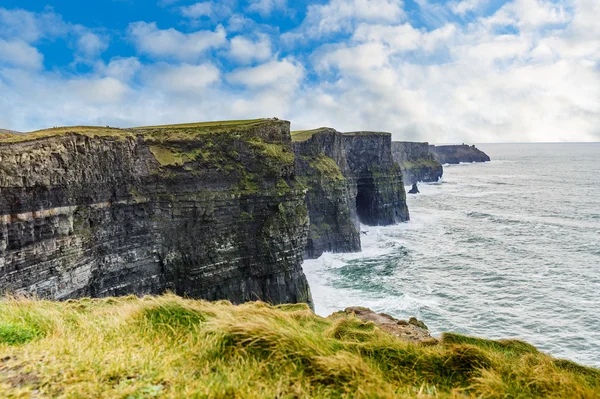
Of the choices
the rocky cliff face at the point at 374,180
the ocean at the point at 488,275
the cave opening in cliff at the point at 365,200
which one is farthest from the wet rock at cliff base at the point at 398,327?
the cave opening in cliff at the point at 365,200

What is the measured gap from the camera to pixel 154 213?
1056 inches

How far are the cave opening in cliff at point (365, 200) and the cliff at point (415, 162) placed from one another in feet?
169

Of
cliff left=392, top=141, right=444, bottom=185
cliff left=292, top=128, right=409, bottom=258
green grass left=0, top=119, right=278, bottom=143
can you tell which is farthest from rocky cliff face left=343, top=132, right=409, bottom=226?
cliff left=392, top=141, right=444, bottom=185

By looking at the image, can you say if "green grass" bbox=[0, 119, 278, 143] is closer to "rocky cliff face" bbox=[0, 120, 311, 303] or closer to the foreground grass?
"rocky cliff face" bbox=[0, 120, 311, 303]

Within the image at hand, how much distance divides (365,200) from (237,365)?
67205 millimetres

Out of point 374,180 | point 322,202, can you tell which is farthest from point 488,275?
point 374,180

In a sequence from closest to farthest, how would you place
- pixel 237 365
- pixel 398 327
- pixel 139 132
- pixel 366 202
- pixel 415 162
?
pixel 237 365, pixel 398 327, pixel 139 132, pixel 366 202, pixel 415 162

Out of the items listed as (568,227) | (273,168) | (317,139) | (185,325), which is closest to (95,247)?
(273,168)

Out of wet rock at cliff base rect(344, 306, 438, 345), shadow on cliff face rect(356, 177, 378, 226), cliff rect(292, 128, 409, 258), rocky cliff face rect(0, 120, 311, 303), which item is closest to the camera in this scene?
wet rock at cliff base rect(344, 306, 438, 345)

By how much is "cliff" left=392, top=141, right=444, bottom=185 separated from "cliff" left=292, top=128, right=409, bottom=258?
4979cm

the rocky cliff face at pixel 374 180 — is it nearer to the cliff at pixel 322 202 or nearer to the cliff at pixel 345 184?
the cliff at pixel 345 184

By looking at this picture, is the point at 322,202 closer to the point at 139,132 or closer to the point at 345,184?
the point at 345,184

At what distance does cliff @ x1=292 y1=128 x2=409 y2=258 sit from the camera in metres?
51.2

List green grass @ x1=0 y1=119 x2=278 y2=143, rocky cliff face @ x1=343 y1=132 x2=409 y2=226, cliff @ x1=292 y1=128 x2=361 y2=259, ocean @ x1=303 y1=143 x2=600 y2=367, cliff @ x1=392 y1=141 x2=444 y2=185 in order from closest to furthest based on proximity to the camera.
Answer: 1. green grass @ x1=0 y1=119 x2=278 y2=143
2. ocean @ x1=303 y1=143 x2=600 y2=367
3. cliff @ x1=292 y1=128 x2=361 y2=259
4. rocky cliff face @ x1=343 y1=132 x2=409 y2=226
5. cliff @ x1=392 y1=141 x2=444 y2=185
